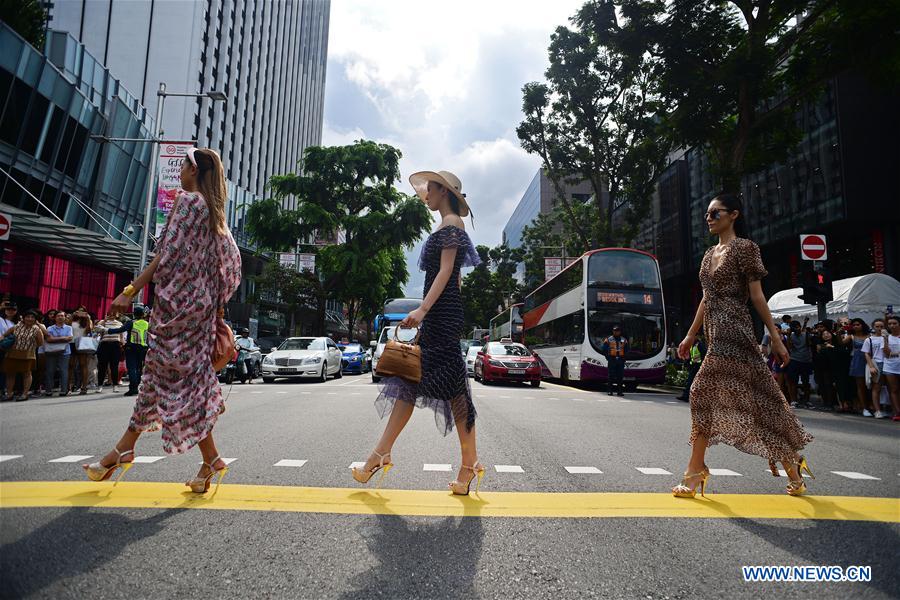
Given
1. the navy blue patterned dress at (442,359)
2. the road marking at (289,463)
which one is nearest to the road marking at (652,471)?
the navy blue patterned dress at (442,359)

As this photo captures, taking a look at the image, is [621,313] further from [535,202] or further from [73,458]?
Result: [535,202]

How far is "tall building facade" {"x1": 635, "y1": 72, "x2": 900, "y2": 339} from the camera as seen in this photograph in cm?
2134

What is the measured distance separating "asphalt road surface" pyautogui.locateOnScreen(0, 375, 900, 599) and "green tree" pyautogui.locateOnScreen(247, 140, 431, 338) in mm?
24260

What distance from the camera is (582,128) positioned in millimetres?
23422

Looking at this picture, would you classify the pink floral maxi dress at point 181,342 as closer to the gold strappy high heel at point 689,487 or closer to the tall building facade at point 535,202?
the gold strappy high heel at point 689,487

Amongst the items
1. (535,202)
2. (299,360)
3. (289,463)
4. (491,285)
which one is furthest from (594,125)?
(535,202)

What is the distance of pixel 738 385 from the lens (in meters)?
3.53

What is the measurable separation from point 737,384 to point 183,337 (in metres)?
3.34

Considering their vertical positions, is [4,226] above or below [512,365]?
above

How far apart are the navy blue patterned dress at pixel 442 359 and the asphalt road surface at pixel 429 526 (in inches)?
21.2

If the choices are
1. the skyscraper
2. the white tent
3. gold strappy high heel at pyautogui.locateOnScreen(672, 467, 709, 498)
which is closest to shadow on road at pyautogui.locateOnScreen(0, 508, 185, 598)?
gold strappy high heel at pyautogui.locateOnScreen(672, 467, 709, 498)

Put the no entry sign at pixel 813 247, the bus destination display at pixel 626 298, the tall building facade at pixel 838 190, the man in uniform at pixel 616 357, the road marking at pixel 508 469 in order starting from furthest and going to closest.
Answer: the tall building facade at pixel 838 190 → the bus destination display at pixel 626 298 → the man in uniform at pixel 616 357 → the no entry sign at pixel 813 247 → the road marking at pixel 508 469

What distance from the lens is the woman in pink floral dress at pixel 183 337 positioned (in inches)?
122

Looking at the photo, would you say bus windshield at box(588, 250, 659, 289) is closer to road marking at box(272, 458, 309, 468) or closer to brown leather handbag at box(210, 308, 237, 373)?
road marking at box(272, 458, 309, 468)
